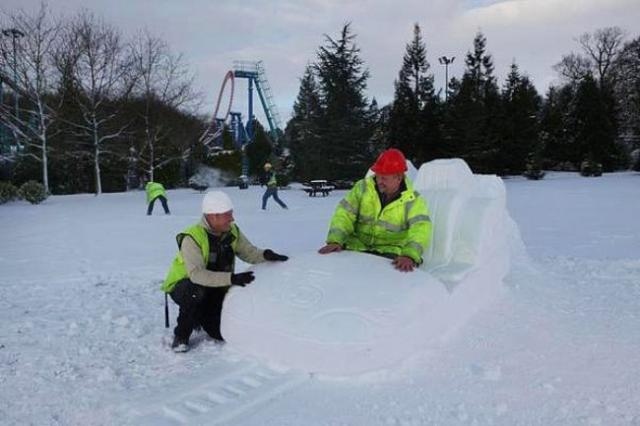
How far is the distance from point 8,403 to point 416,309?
256cm

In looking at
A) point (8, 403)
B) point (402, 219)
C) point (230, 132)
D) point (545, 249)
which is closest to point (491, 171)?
point (230, 132)

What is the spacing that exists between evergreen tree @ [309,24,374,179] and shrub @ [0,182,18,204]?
14.7 meters

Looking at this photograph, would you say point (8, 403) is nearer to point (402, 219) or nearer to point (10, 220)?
point (402, 219)

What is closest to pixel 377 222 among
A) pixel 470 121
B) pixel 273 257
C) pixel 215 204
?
pixel 273 257

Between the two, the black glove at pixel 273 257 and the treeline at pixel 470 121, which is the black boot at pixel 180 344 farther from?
the treeline at pixel 470 121

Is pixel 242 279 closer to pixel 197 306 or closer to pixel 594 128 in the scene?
pixel 197 306

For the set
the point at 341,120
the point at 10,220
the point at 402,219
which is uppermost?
the point at 341,120

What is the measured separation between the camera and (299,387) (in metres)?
3.46

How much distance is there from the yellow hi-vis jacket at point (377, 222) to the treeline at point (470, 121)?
25.2 metres

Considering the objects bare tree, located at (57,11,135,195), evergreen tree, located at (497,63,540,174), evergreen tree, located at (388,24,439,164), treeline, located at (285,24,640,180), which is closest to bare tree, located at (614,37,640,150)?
treeline, located at (285,24,640,180)

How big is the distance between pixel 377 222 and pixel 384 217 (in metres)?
Result: 0.08

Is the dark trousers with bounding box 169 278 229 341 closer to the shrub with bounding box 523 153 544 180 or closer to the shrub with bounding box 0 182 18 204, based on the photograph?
the shrub with bounding box 0 182 18 204

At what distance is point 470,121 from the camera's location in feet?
110

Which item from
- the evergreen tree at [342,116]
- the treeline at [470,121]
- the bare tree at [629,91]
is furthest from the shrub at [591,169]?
the evergreen tree at [342,116]
